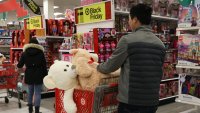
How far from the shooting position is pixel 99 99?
2480 mm

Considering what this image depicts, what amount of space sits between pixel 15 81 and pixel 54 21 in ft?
6.48

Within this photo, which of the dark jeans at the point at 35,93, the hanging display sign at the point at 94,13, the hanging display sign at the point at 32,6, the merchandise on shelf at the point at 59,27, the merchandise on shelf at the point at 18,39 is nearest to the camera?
the hanging display sign at the point at 94,13

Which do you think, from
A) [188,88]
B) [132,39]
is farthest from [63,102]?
[188,88]

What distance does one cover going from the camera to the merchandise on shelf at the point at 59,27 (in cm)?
773

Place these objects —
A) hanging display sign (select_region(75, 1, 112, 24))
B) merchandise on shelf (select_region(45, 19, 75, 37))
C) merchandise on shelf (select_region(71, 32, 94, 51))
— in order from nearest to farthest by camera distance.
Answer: merchandise on shelf (select_region(71, 32, 94, 51)) → hanging display sign (select_region(75, 1, 112, 24)) → merchandise on shelf (select_region(45, 19, 75, 37))

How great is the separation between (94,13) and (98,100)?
10.8ft

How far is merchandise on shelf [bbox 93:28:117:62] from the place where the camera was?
4844 mm

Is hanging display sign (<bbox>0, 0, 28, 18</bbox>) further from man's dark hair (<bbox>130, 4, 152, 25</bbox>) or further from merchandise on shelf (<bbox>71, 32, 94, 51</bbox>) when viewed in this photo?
man's dark hair (<bbox>130, 4, 152, 25</bbox>)

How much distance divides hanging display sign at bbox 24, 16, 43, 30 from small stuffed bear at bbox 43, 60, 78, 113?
5.19 metres

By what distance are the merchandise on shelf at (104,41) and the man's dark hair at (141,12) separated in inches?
93.0

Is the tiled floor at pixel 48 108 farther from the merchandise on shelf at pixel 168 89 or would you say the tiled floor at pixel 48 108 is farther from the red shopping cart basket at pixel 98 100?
the red shopping cart basket at pixel 98 100

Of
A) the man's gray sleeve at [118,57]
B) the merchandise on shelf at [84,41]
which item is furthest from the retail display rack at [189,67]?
the man's gray sleeve at [118,57]

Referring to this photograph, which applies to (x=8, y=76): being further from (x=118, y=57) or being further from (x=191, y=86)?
(x=118, y=57)

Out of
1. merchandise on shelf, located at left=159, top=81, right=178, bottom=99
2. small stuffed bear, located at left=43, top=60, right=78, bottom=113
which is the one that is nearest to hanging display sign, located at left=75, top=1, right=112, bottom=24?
merchandise on shelf, located at left=159, top=81, right=178, bottom=99
